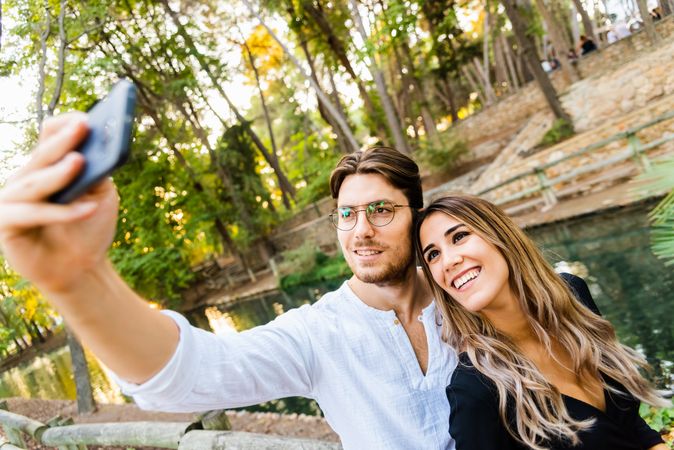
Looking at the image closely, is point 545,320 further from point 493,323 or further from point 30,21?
point 30,21

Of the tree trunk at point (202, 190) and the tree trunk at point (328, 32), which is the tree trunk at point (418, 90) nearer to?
the tree trunk at point (328, 32)

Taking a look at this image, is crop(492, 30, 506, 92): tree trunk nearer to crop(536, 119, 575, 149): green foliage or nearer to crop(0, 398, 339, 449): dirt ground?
crop(536, 119, 575, 149): green foliage

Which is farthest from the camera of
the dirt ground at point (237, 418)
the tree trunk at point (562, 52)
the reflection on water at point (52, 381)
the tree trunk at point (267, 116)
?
the tree trunk at point (267, 116)

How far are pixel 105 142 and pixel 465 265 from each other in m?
1.45

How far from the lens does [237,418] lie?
670cm

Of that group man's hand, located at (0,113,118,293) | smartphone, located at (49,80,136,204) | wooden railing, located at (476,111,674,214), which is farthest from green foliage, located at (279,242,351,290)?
smartphone, located at (49,80,136,204)

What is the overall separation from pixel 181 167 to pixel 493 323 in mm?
22239

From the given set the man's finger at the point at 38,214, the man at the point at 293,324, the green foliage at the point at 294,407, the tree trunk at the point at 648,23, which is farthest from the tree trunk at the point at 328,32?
the man's finger at the point at 38,214

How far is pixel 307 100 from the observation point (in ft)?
90.5

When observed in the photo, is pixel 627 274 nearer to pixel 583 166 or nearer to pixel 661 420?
pixel 661 420

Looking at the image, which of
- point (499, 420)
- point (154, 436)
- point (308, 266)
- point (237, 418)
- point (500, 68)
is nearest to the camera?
point (499, 420)

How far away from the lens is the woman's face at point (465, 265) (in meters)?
1.80

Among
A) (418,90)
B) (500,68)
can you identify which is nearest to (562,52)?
(418,90)

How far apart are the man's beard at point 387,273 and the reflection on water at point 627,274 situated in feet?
9.58
